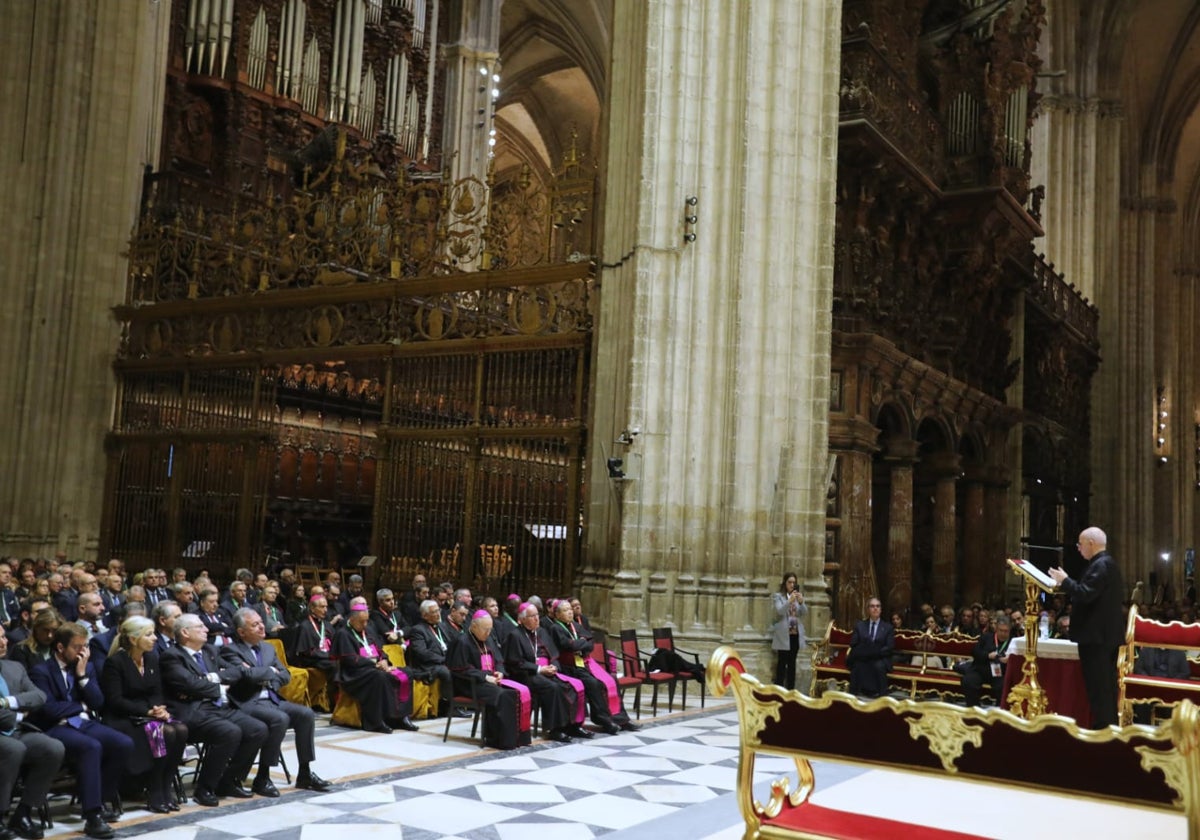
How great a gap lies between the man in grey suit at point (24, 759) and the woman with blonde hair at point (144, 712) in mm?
468

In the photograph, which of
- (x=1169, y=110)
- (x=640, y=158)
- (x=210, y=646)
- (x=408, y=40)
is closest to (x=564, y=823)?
(x=210, y=646)

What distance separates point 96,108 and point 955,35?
1294 cm

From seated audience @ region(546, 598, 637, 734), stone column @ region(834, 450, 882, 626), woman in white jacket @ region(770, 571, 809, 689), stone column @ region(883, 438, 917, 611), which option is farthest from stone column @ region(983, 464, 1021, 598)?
seated audience @ region(546, 598, 637, 734)

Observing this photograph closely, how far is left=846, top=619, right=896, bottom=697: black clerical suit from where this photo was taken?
40.0ft

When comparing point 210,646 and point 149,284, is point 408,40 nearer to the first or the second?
point 149,284

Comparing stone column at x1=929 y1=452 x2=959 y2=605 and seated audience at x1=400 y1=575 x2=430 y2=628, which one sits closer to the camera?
seated audience at x1=400 y1=575 x2=430 y2=628

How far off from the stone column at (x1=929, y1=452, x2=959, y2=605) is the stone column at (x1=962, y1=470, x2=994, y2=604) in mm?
1285

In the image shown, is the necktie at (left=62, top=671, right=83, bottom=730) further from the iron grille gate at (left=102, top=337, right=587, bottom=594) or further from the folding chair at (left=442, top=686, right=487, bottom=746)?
the iron grille gate at (left=102, top=337, right=587, bottom=594)

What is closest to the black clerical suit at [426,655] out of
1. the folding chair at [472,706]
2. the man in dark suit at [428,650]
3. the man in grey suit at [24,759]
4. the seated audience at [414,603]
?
the man in dark suit at [428,650]

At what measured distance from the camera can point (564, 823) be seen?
6.57 meters

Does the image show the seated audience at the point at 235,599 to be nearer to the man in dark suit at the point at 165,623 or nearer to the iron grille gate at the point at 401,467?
the man in dark suit at the point at 165,623

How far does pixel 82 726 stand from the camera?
6.35 metres

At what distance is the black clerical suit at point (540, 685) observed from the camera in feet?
30.8

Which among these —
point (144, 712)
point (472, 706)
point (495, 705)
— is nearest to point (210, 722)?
point (144, 712)
